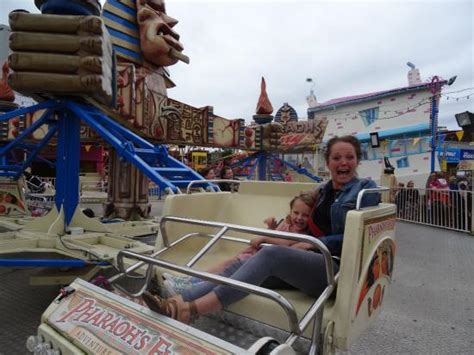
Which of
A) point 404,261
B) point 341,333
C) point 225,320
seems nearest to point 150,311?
point 225,320

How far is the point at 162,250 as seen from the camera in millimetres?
2037

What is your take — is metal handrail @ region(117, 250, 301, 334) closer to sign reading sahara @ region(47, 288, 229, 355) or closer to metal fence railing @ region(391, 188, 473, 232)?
sign reading sahara @ region(47, 288, 229, 355)

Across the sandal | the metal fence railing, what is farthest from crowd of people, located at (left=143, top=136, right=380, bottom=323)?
the metal fence railing

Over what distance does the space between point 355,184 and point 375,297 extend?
21.7 inches

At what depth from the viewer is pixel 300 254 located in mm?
1585

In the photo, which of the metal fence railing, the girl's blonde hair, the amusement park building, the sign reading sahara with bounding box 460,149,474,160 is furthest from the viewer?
the amusement park building

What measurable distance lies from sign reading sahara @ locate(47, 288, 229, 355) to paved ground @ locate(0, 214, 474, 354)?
2.84 feet

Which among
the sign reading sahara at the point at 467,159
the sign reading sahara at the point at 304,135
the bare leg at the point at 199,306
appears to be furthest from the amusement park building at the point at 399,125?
the bare leg at the point at 199,306

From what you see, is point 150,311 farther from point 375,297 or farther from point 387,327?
point 387,327

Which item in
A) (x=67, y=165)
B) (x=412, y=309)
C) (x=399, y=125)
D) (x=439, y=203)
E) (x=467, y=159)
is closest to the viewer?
(x=412, y=309)

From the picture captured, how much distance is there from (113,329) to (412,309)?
2517 millimetres

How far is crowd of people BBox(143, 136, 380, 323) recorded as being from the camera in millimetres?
1494

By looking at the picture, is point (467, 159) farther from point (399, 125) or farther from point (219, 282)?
point (219, 282)

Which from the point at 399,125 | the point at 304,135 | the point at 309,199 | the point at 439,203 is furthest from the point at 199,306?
the point at 399,125
